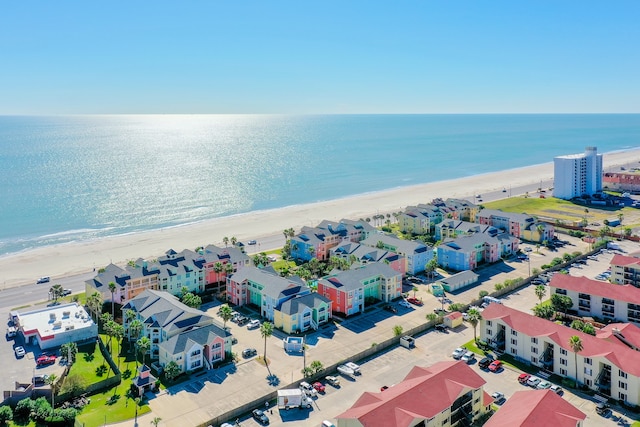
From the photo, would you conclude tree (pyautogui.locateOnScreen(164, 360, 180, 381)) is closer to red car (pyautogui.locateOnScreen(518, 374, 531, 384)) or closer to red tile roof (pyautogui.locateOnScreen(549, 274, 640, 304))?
red car (pyautogui.locateOnScreen(518, 374, 531, 384))

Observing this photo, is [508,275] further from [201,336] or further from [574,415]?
[201,336]

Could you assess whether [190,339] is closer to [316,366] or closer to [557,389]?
[316,366]

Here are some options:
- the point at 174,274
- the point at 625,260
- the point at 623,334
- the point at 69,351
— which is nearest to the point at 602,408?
the point at 623,334

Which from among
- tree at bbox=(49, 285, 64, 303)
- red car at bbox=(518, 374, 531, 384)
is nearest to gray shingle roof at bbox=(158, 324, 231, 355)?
tree at bbox=(49, 285, 64, 303)

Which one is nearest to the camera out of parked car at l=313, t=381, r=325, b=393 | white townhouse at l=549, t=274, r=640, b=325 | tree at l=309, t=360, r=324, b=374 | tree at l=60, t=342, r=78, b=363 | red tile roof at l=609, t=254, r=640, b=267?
parked car at l=313, t=381, r=325, b=393

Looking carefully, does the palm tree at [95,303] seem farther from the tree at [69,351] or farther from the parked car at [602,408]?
the parked car at [602,408]

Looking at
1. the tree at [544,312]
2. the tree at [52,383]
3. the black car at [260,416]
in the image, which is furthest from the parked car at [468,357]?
the tree at [52,383]

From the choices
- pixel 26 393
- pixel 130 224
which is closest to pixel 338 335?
pixel 26 393
